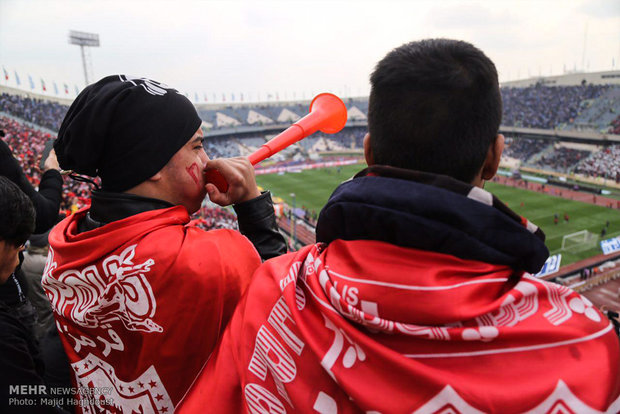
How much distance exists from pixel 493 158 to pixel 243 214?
1.00 m

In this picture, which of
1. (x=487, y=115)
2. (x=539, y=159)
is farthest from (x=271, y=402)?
(x=539, y=159)

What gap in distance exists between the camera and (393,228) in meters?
0.98

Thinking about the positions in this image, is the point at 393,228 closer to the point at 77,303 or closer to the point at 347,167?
the point at 77,303

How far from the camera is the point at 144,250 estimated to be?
4.25 feet

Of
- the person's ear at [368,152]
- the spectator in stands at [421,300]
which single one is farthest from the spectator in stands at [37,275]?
the person's ear at [368,152]

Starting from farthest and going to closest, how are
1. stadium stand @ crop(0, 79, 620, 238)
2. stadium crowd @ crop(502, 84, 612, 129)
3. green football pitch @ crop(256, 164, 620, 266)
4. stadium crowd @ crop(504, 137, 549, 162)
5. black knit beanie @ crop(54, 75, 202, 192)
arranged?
stadium crowd @ crop(502, 84, 612, 129), stadium crowd @ crop(504, 137, 549, 162), stadium stand @ crop(0, 79, 620, 238), green football pitch @ crop(256, 164, 620, 266), black knit beanie @ crop(54, 75, 202, 192)

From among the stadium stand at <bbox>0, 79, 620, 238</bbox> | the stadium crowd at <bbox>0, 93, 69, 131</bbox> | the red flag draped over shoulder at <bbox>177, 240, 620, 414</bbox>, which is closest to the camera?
the red flag draped over shoulder at <bbox>177, 240, 620, 414</bbox>

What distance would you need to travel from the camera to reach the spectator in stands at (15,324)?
1.56 metres

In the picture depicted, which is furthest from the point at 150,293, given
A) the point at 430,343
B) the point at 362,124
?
the point at 362,124

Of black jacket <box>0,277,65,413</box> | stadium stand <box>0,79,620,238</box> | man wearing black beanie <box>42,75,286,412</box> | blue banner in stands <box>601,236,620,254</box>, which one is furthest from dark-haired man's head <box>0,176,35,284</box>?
blue banner in stands <box>601,236,620,254</box>

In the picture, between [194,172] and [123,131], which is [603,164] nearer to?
[194,172]

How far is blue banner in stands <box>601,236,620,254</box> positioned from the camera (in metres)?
20.1

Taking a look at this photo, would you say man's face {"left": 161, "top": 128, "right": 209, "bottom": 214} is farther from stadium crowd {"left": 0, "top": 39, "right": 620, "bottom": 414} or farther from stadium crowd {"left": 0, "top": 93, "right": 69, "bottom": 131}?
stadium crowd {"left": 0, "top": 93, "right": 69, "bottom": 131}

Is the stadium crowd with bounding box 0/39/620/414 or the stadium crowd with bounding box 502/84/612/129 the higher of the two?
the stadium crowd with bounding box 0/39/620/414
